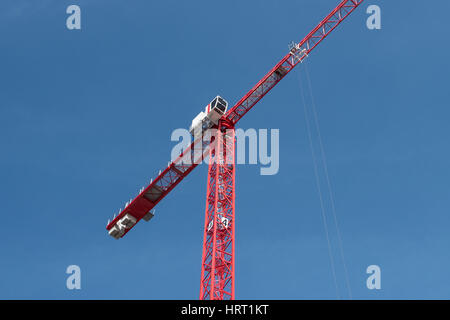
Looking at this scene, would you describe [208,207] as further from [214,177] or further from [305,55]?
[305,55]

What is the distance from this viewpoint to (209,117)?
2315 inches

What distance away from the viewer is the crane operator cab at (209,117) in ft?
191

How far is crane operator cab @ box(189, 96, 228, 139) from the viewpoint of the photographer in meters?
58.3

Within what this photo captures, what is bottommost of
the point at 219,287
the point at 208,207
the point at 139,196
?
the point at 219,287
